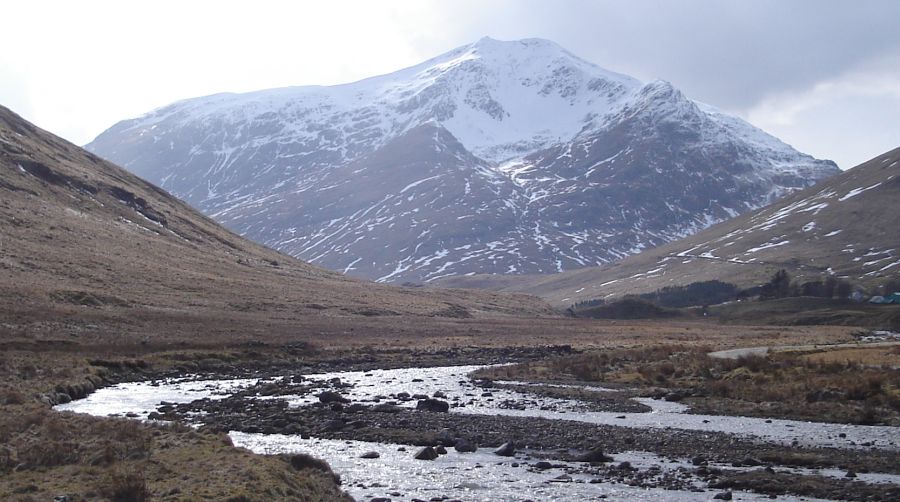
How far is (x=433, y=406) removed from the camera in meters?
47.4

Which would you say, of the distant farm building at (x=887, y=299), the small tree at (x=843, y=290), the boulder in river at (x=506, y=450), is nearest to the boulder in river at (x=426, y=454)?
the boulder in river at (x=506, y=450)

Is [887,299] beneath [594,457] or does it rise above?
above

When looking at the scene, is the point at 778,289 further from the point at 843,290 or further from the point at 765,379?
the point at 765,379

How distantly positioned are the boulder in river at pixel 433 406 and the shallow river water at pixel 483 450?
1.02 m

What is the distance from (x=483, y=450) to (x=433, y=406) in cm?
1276

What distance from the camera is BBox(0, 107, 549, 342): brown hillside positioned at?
89494 mm

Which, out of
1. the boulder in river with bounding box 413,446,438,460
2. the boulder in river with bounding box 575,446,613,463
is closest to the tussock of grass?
the boulder in river with bounding box 575,446,613,463

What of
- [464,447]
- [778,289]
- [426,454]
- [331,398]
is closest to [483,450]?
[464,447]

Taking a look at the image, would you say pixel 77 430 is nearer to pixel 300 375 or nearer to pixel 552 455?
pixel 552 455

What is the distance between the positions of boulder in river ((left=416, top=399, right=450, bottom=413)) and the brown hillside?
37864mm

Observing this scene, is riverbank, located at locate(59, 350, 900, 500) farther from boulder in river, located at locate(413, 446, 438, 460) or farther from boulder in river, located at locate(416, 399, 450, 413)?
boulder in river, located at locate(413, 446, 438, 460)

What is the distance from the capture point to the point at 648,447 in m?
35.0

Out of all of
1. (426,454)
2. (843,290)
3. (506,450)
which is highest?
(843,290)

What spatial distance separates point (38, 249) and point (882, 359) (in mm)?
106057
